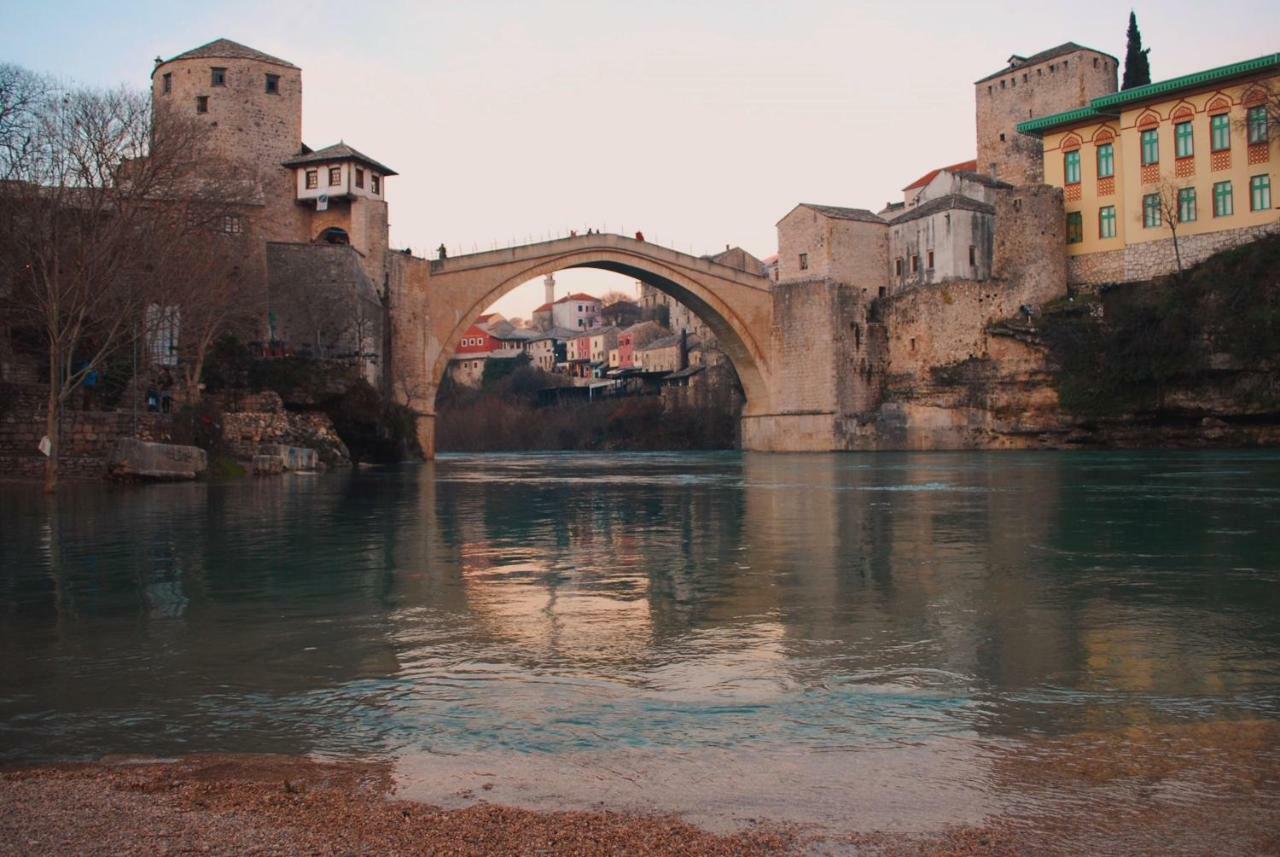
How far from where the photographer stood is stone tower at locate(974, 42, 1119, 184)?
5191 cm

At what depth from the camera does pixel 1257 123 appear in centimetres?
3650

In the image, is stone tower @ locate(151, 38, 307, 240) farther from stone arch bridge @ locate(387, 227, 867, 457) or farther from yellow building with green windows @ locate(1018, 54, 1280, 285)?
yellow building with green windows @ locate(1018, 54, 1280, 285)

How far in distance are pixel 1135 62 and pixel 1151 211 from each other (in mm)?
16252

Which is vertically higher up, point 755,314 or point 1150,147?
point 1150,147

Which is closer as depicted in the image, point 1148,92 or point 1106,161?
point 1148,92

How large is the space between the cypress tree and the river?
153 feet

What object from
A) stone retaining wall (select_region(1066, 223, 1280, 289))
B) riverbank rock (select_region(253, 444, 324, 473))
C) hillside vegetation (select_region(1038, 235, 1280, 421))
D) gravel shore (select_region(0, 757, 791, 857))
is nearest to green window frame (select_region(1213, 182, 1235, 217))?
stone retaining wall (select_region(1066, 223, 1280, 289))

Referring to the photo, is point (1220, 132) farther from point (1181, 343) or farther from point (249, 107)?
point (249, 107)

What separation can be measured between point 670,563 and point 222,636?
12.6ft

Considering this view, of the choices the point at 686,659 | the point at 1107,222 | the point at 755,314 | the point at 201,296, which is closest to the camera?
the point at 686,659

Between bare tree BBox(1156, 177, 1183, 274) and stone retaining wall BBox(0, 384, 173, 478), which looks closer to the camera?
stone retaining wall BBox(0, 384, 173, 478)

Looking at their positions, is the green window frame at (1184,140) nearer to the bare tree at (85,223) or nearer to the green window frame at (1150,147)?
the green window frame at (1150,147)

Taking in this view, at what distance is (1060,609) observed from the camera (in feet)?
21.8

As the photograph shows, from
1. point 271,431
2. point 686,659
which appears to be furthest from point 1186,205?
point 686,659
